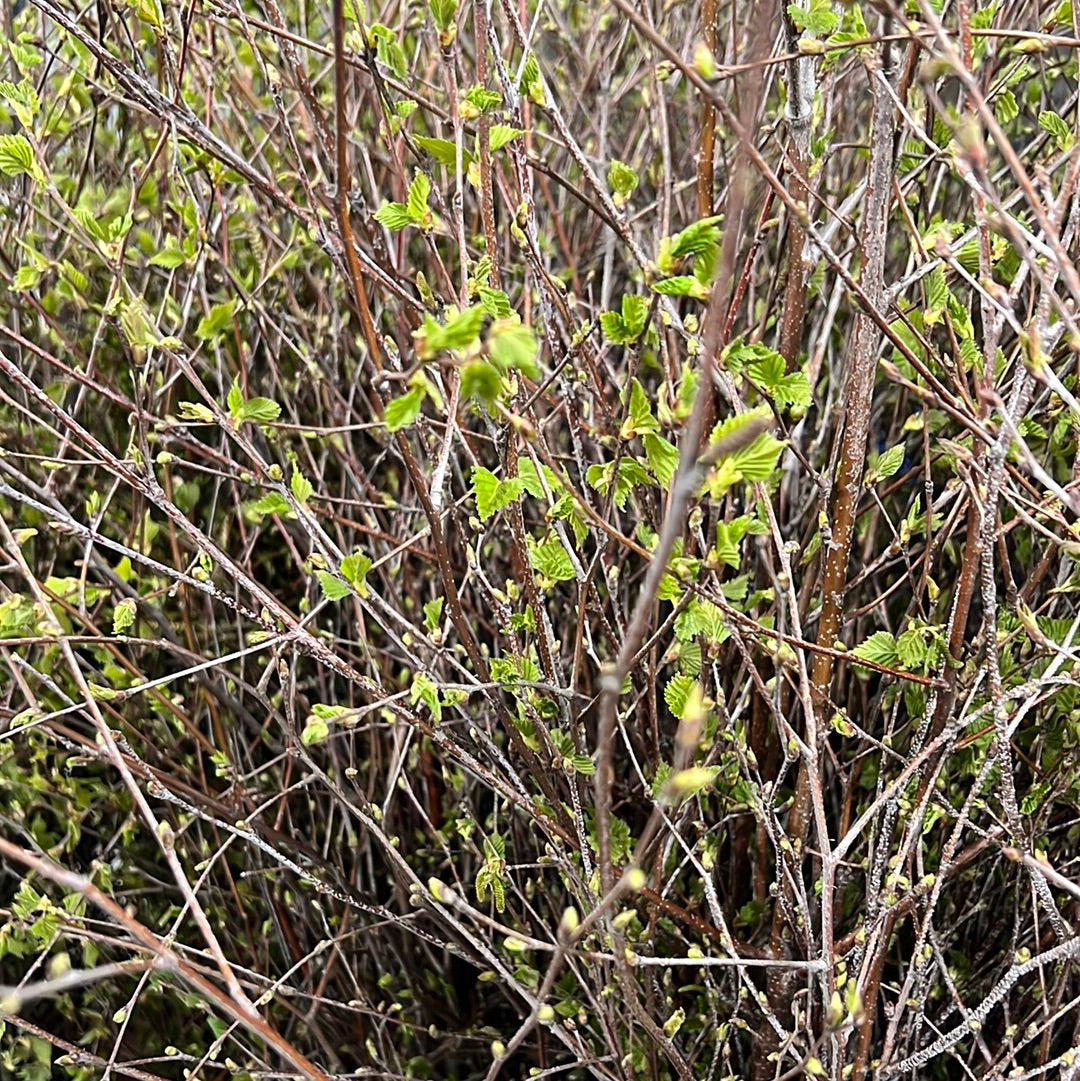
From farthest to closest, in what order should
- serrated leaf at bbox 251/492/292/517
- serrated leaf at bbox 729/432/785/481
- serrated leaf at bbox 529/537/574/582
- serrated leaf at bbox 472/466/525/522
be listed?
1. serrated leaf at bbox 251/492/292/517
2. serrated leaf at bbox 529/537/574/582
3. serrated leaf at bbox 472/466/525/522
4. serrated leaf at bbox 729/432/785/481

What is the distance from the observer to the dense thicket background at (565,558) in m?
0.85

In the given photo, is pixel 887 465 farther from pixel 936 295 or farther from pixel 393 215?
pixel 393 215

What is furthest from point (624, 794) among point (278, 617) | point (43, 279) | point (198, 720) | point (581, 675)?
point (43, 279)

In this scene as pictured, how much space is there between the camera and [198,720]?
5.09 ft

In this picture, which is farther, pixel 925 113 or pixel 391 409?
pixel 925 113

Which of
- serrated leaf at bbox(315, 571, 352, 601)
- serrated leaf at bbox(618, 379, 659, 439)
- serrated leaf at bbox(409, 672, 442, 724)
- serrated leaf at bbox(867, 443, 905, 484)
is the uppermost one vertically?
serrated leaf at bbox(618, 379, 659, 439)

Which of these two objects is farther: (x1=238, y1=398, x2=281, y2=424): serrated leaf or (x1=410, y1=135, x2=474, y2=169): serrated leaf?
(x1=238, y1=398, x2=281, y2=424): serrated leaf

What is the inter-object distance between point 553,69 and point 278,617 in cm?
122

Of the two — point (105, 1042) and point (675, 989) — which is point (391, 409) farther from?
point (105, 1042)

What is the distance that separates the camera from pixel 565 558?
3.14 feet

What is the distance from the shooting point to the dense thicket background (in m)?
0.85

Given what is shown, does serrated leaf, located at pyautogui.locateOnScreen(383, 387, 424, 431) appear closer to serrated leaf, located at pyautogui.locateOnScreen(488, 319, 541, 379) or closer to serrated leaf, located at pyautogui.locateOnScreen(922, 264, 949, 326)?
serrated leaf, located at pyautogui.locateOnScreen(488, 319, 541, 379)

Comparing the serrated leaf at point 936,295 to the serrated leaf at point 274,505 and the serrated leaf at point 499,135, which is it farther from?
the serrated leaf at point 274,505

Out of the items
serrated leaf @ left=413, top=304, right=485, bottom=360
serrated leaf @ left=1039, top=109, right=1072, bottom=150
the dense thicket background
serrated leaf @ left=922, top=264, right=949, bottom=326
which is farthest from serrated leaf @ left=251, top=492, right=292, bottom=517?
serrated leaf @ left=1039, top=109, right=1072, bottom=150
